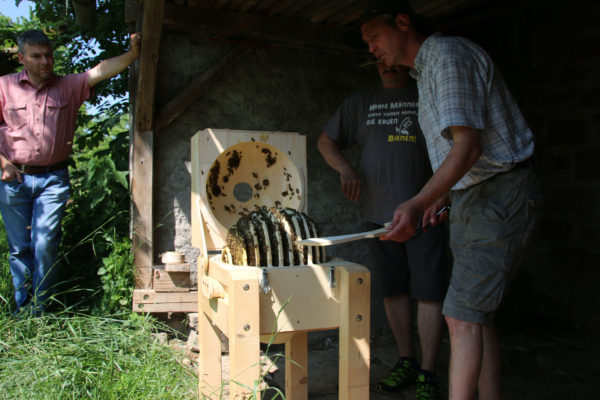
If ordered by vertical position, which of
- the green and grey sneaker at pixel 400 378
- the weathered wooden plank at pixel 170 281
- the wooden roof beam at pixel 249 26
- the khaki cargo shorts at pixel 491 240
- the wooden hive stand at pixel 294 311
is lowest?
the green and grey sneaker at pixel 400 378

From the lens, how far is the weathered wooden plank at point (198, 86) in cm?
364

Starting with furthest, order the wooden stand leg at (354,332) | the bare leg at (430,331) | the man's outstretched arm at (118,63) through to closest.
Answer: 1. the man's outstretched arm at (118,63)
2. the bare leg at (430,331)
3. the wooden stand leg at (354,332)

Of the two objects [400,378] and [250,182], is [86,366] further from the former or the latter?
[400,378]

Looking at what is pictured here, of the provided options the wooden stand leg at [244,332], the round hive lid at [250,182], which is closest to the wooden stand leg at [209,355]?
the round hive lid at [250,182]

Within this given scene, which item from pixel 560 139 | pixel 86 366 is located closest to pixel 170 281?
pixel 86 366

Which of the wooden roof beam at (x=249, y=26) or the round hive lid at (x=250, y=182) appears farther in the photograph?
the wooden roof beam at (x=249, y=26)

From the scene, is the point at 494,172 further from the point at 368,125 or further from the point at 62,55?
the point at 62,55

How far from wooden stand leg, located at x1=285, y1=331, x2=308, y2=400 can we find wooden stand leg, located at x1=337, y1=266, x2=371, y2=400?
732 millimetres

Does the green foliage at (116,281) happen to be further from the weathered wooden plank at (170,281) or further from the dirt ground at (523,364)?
the dirt ground at (523,364)

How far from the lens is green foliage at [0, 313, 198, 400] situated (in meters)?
2.11

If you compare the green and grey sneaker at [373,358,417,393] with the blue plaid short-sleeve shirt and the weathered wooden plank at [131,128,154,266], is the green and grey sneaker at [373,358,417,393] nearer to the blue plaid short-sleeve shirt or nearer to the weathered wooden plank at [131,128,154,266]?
the blue plaid short-sleeve shirt

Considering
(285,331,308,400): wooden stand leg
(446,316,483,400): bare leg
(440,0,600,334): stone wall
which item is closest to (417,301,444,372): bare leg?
(285,331,308,400): wooden stand leg

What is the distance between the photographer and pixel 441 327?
2912mm

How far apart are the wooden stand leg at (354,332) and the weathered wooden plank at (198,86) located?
213 centimetres
